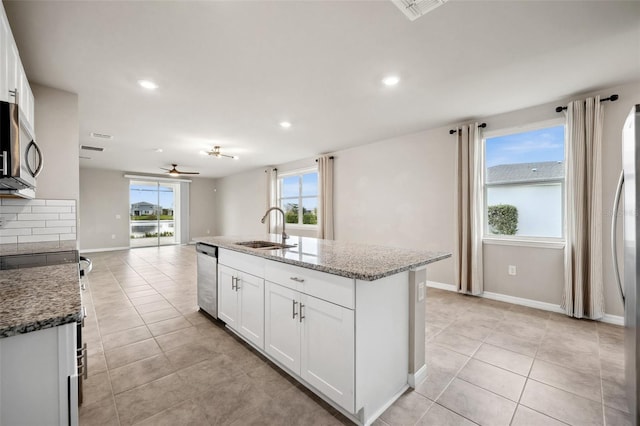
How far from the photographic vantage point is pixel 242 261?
2.40m

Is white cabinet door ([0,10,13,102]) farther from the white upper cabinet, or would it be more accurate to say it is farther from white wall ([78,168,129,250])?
white wall ([78,168,129,250])

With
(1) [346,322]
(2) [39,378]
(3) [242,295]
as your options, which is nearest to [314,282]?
(1) [346,322]

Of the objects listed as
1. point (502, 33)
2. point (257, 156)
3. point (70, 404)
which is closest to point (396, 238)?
point (502, 33)

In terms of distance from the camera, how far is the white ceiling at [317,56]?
182 cm

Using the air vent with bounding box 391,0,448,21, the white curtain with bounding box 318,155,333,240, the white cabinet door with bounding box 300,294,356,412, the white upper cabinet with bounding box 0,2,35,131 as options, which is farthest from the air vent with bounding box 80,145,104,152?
the air vent with bounding box 391,0,448,21

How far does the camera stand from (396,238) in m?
4.76

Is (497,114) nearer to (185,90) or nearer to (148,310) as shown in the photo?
(185,90)

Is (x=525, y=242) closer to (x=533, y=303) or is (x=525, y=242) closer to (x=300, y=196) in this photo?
(x=533, y=303)

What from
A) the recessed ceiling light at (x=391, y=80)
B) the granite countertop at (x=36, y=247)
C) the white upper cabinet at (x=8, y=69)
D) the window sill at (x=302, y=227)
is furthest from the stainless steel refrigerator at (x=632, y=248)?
the window sill at (x=302, y=227)

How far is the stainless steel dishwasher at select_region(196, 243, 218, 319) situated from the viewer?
289 centimetres

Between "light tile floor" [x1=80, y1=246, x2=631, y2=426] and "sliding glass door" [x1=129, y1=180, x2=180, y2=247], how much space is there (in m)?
6.56

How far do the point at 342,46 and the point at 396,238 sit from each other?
3352 mm

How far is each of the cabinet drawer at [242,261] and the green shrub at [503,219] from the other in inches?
132

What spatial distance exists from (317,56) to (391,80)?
0.85 metres
